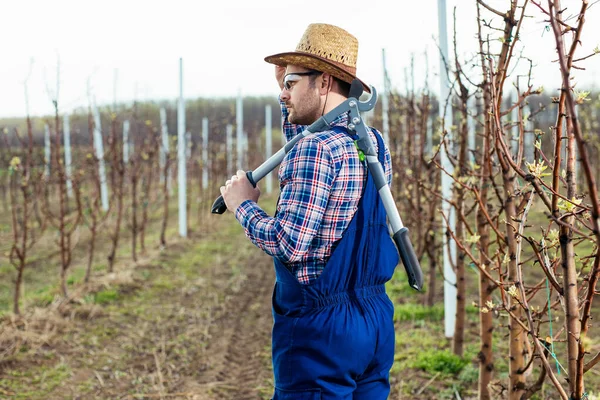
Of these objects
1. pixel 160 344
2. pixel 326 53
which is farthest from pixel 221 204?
pixel 160 344

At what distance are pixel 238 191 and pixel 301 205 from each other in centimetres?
27

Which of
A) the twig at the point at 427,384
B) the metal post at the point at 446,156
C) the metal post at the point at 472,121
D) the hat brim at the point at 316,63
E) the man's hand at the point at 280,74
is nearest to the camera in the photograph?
the hat brim at the point at 316,63

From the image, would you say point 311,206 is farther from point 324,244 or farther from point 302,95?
point 302,95

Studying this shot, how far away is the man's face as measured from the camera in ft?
6.09

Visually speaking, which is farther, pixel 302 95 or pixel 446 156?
pixel 446 156

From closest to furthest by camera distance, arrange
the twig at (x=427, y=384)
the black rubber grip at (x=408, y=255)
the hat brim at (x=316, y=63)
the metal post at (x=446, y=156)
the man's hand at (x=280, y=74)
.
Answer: the black rubber grip at (x=408, y=255)
the hat brim at (x=316, y=63)
the man's hand at (x=280, y=74)
the twig at (x=427, y=384)
the metal post at (x=446, y=156)

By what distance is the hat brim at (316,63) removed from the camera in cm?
180

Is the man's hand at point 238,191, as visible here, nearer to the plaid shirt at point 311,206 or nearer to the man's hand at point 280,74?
the plaid shirt at point 311,206

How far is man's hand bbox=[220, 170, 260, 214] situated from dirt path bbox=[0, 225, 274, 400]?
2.31 meters

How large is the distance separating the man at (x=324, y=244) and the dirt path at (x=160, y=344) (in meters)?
Answer: 2.19

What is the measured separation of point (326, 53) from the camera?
6.00ft

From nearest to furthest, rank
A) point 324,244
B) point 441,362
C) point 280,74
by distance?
point 324,244 < point 280,74 < point 441,362

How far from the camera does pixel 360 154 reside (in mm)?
1786

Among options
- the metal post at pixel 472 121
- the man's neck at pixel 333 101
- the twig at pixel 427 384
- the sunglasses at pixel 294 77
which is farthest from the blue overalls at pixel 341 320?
the twig at pixel 427 384
